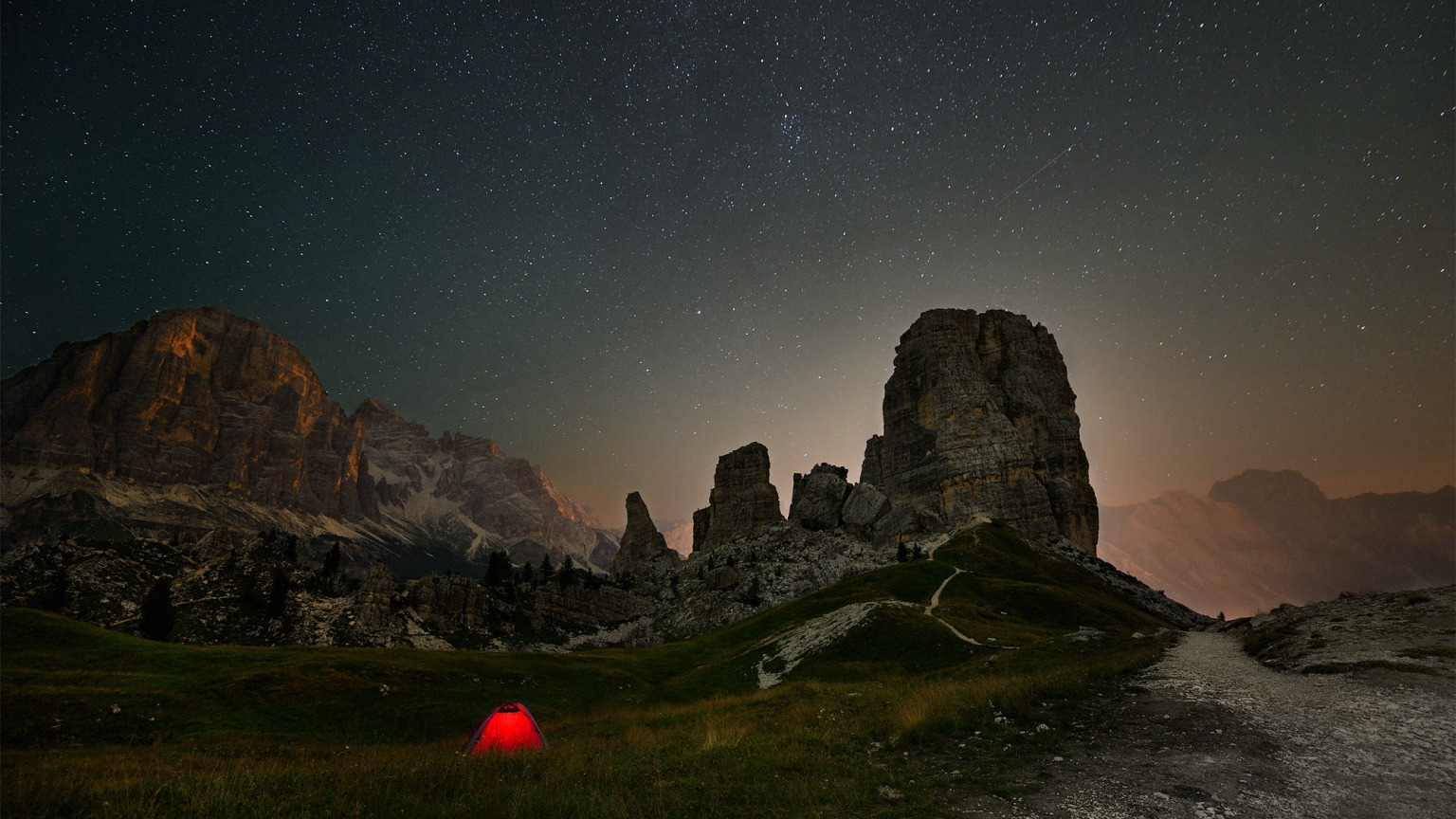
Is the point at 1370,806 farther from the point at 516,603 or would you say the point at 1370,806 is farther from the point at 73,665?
the point at 516,603

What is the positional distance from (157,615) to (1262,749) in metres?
92.4

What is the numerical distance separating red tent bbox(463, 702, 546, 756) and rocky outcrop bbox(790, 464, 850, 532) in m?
149

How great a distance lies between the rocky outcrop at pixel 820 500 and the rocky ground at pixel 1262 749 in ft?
488

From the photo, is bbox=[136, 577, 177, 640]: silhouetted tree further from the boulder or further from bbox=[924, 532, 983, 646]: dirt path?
the boulder

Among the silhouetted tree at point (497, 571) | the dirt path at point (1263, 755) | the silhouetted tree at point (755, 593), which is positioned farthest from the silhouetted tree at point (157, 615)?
the dirt path at point (1263, 755)

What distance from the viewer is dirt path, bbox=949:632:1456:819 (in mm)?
10133

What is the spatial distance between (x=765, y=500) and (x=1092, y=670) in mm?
167621

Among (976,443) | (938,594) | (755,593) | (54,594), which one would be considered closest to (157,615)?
(54,594)

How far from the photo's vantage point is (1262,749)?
12.8 metres

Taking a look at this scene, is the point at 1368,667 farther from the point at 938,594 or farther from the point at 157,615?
the point at 157,615

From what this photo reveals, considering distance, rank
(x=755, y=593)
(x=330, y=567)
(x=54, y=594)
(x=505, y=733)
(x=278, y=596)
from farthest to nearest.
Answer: (x=755, y=593) < (x=330, y=567) < (x=278, y=596) < (x=54, y=594) < (x=505, y=733)

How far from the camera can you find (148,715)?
98.0 feet

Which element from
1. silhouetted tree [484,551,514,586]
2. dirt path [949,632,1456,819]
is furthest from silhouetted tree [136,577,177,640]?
dirt path [949,632,1456,819]

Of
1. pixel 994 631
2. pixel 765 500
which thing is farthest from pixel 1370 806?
pixel 765 500
